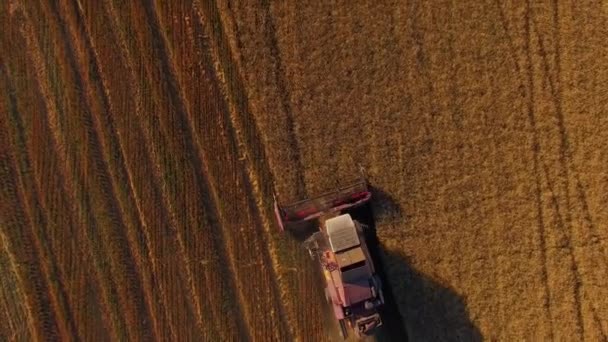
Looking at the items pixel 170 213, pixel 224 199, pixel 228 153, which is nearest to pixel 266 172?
pixel 228 153

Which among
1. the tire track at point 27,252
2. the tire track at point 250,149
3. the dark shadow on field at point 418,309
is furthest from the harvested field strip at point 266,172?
the tire track at point 27,252

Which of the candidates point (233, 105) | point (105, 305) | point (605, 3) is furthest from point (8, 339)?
point (605, 3)

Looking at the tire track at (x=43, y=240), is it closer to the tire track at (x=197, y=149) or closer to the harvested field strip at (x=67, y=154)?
the harvested field strip at (x=67, y=154)

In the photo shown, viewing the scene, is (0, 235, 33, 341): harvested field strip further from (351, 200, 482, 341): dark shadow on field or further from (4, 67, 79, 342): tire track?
(351, 200, 482, 341): dark shadow on field

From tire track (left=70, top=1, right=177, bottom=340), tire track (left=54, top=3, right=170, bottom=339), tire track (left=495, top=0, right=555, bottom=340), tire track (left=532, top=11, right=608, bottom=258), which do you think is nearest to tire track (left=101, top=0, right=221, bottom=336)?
tire track (left=70, top=1, right=177, bottom=340)

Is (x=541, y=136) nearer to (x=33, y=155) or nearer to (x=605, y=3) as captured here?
(x=605, y=3)

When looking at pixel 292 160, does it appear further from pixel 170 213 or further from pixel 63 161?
pixel 63 161

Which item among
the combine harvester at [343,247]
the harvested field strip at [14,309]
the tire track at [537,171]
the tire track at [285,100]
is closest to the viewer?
the combine harvester at [343,247]
